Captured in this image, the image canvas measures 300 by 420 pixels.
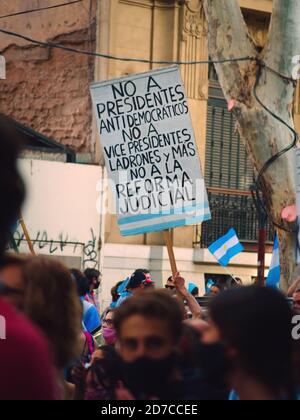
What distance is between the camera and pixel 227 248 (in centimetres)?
1376

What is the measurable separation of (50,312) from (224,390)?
0.73 meters

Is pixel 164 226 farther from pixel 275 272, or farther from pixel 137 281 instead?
pixel 275 272

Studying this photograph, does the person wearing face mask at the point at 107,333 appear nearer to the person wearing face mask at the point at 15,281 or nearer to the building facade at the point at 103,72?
the person wearing face mask at the point at 15,281

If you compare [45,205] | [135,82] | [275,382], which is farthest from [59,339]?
[45,205]

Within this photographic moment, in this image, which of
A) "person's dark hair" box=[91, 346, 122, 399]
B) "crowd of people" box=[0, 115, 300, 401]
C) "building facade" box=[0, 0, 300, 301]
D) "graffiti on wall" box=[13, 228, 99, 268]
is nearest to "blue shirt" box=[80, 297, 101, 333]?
"person's dark hair" box=[91, 346, 122, 399]

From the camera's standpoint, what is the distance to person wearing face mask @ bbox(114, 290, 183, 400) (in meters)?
3.92

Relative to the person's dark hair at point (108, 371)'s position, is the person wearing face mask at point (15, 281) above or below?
above

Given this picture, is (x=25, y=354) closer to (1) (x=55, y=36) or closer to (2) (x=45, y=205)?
(2) (x=45, y=205)

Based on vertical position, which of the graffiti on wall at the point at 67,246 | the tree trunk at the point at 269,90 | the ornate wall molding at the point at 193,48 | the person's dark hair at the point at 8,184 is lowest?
the graffiti on wall at the point at 67,246

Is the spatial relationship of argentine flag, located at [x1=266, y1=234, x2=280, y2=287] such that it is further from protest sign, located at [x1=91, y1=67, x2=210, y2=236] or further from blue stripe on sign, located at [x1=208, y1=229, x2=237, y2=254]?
blue stripe on sign, located at [x1=208, y1=229, x2=237, y2=254]

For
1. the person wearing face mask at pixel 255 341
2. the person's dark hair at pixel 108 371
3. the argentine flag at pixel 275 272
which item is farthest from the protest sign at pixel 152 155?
the person wearing face mask at pixel 255 341

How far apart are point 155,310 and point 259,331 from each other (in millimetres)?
926

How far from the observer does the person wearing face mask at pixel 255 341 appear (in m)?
3.28
